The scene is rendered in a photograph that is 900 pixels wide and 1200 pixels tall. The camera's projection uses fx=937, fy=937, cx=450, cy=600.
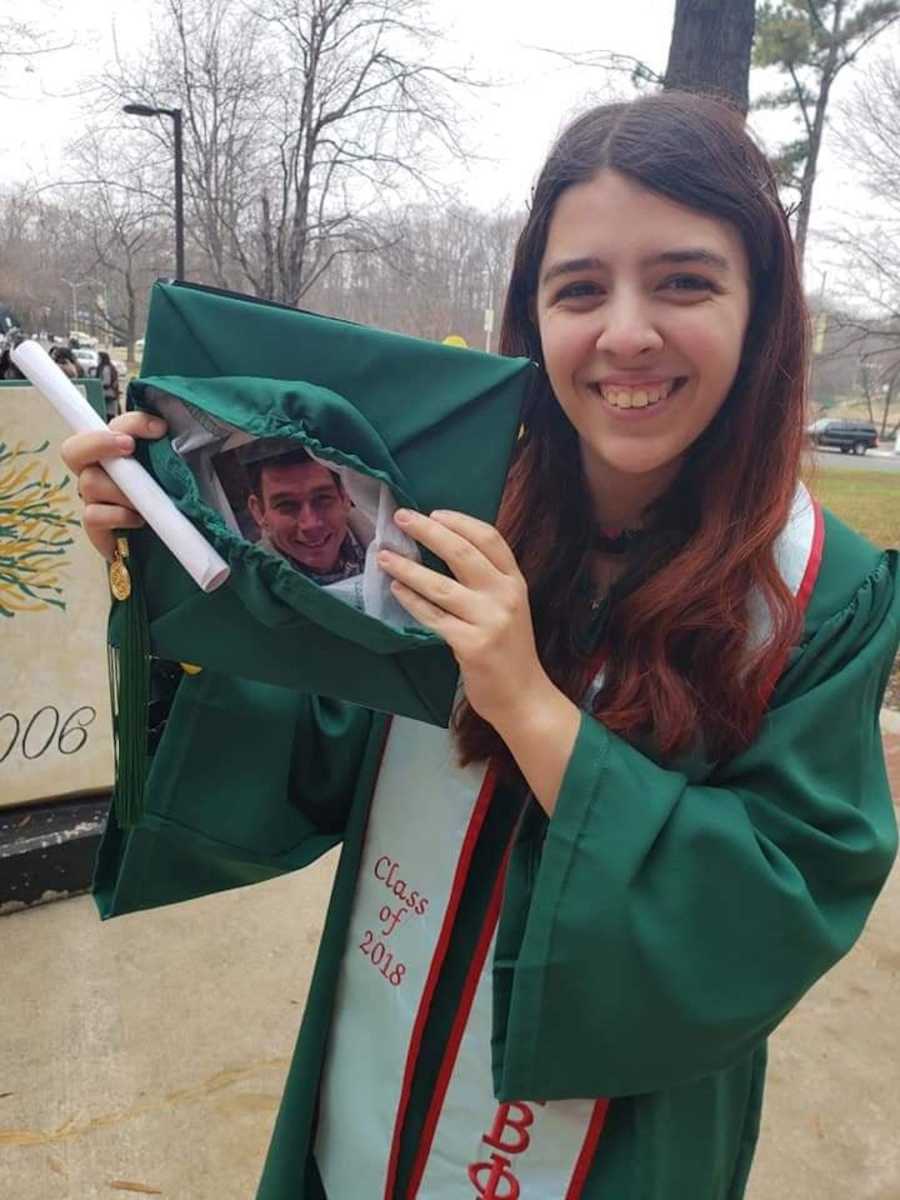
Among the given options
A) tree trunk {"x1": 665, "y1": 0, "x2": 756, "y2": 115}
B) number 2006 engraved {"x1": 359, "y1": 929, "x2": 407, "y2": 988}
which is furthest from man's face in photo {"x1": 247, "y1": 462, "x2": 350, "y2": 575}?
tree trunk {"x1": 665, "y1": 0, "x2": 756, "y2": 115}

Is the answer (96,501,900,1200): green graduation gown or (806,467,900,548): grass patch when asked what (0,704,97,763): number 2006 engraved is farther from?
A: (806,467,900,548): grass patch

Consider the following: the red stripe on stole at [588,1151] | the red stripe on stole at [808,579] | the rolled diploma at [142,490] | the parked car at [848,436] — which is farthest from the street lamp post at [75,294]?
the red stripe on stole at [588,1151]

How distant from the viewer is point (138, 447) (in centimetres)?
92

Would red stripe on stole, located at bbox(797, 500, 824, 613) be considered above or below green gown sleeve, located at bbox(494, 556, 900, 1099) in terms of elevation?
above

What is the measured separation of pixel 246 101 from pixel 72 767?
14.5m

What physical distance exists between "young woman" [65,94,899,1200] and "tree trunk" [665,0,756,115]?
346 cm

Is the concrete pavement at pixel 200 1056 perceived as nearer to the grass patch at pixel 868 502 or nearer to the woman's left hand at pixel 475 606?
the woman's left hand at pixel 475 606

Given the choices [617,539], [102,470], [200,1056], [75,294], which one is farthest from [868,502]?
[75,294]

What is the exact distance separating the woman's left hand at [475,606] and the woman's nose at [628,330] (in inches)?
9.2

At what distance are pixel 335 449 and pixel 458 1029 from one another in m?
0.68

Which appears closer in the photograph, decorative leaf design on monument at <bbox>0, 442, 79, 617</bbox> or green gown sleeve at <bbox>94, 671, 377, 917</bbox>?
green gown sleeve at <bbox>94, 671, 377, 917</bbox>

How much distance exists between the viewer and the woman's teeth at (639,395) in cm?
95

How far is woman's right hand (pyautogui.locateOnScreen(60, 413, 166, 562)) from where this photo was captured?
2.96ft

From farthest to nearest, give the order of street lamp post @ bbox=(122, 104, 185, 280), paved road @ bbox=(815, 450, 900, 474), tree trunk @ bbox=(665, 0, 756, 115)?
paved road @ bbox=(815, 450, 900, 474) < street lamp post @ bbox=(122, 104, 185, 280) < tree trunk @ bbox=(665, 0, 756, 115)
